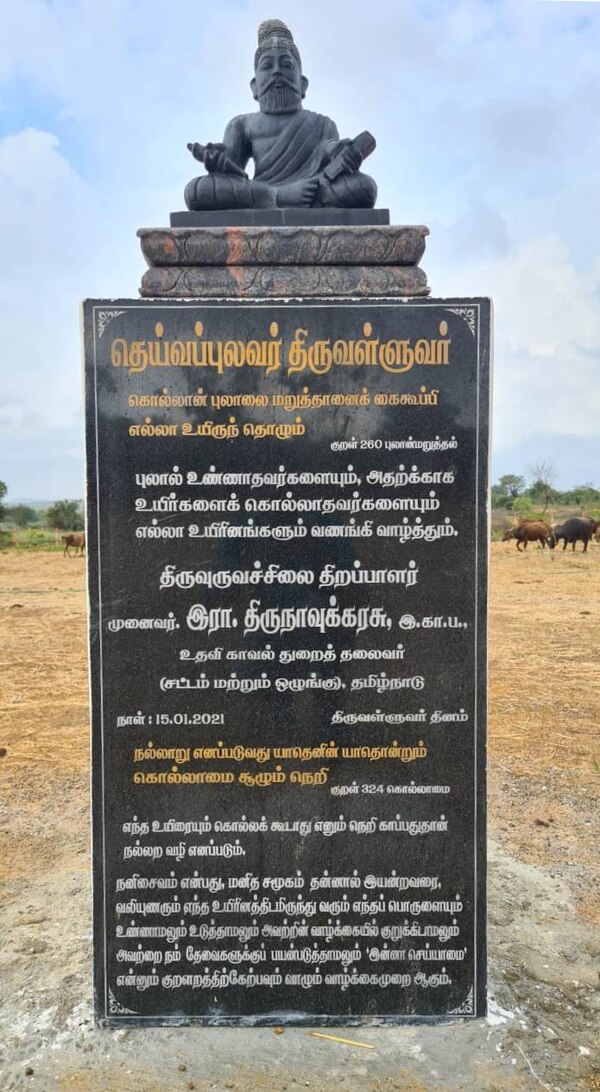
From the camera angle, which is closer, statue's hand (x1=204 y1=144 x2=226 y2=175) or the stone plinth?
the stone plinth

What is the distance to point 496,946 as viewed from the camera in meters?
3.66

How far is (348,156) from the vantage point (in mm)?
3256

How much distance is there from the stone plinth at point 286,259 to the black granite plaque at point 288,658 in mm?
122

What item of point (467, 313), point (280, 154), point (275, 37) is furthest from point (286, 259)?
point (275, 37)

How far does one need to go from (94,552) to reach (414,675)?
4.57 ft

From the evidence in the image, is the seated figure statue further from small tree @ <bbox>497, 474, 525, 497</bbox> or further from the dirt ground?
small tree @ <bbox>497, 474, 525, 497</bbox>

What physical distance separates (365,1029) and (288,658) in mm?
1546

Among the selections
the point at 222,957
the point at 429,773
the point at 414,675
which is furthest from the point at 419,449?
the point at 222,957

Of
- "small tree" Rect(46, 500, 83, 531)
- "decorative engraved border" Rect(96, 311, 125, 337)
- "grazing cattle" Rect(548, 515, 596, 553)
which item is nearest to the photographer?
"decorative engraved border" Rect(96, 311, 125, 337)

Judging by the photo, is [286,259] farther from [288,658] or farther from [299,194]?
[288,658]

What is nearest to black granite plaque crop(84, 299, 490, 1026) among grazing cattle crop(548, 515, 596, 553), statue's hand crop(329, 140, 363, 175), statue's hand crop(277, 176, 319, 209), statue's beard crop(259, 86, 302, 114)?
statue's hand crop(277, 176, 319, 209)

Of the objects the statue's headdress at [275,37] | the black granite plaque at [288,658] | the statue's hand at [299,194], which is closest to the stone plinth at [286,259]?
the black granite plaque at [288,658]

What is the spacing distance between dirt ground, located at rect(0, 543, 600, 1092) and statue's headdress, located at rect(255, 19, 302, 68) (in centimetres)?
443

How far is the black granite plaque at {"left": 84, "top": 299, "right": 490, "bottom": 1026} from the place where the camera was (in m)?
2.97
